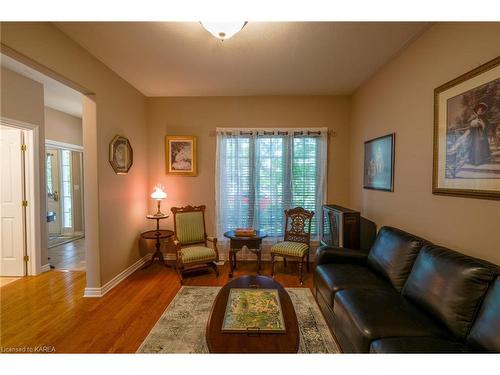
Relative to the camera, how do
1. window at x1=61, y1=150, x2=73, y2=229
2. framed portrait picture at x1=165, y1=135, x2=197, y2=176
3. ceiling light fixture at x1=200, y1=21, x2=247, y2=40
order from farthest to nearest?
window at x1=61, y1=150, x2=73, y2=229
framed portrait picture at x1=165, y1=135, x2=197, y2=176
ceiling light fixture at x1=200, y1=21, x2=247, y2=40

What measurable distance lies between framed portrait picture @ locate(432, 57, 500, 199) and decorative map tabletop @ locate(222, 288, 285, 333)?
63.9 inches

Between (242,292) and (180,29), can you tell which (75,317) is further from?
(180,29)

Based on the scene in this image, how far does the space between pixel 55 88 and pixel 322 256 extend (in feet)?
15.1

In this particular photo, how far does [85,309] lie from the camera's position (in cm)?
246

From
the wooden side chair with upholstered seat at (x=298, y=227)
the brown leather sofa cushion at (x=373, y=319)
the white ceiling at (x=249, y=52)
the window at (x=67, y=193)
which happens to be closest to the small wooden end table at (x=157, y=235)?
the wooden side chair with upholstered seat at (x=298, y=227)

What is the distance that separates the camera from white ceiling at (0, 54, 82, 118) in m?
A: 2.83

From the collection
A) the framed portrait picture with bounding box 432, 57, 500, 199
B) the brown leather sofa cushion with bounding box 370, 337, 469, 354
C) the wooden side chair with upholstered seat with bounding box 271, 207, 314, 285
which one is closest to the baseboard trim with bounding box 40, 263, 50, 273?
the wooden side chair with upholstered seat with bounding box 271, 207, 314, 285

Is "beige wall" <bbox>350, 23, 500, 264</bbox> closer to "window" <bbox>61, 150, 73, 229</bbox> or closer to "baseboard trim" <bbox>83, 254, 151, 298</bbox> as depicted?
"baseboard trim" <bbox>83, 254, 151, 298</bbox>

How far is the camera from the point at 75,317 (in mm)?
2311

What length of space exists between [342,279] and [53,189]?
6475 millimetres

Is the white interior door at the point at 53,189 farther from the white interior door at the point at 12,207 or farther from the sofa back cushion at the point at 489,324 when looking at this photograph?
the sofa back cushion at the point at 489,324

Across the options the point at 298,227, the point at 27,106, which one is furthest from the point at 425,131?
the point at 27,106

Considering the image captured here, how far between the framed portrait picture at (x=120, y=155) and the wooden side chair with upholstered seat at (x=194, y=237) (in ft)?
2.96
